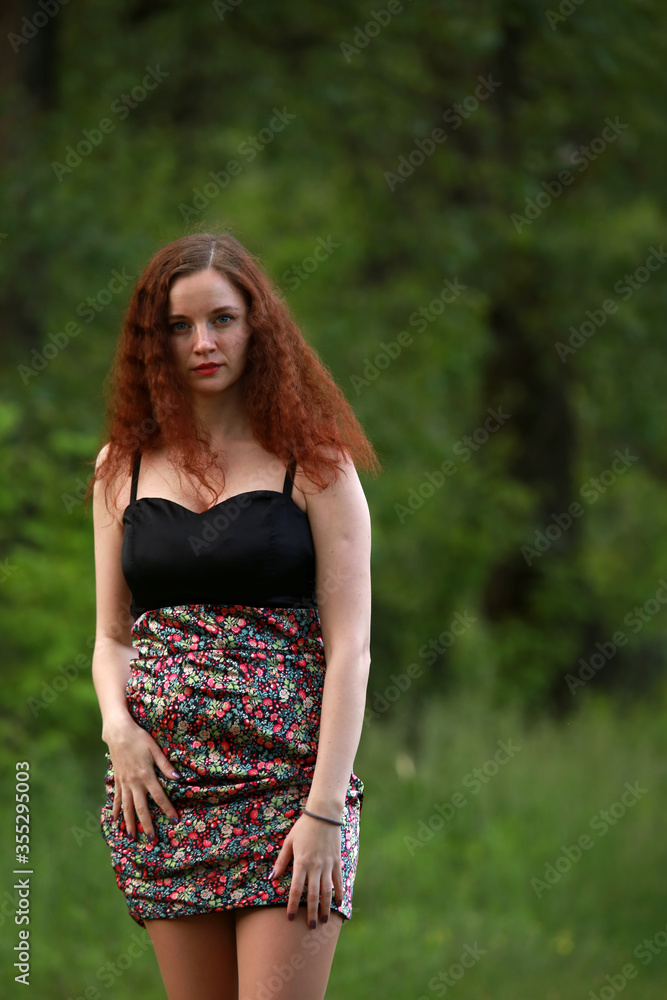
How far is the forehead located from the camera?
97.6 inches

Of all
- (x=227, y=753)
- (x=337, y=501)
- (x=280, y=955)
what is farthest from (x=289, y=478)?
(x=280, y=955)

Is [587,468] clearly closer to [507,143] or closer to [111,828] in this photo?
[507,143]

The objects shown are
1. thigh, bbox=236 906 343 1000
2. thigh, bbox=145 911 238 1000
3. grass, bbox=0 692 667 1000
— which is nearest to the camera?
thigh, bbox=236 906 343 1000

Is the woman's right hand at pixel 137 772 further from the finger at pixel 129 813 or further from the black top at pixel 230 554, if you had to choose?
the black top at pixel 230 554

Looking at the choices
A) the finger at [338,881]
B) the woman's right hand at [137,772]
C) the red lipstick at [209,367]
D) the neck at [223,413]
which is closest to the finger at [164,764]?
the woman's right hand at [137,772]

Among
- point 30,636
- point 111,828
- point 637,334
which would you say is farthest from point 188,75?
point 111,828

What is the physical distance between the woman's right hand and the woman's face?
0.74 m

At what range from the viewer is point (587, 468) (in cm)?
1265

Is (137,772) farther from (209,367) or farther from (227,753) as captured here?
(209,367)

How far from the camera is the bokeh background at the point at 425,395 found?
5562 mm

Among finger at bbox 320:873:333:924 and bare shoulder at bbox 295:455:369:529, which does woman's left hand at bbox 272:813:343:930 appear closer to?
finger at bbox 320:873:333:924

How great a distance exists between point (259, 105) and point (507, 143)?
2.06 meters

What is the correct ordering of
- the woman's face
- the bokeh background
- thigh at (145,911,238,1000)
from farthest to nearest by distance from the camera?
the bokeh background, the woman's face, thigh at (145,911,238,1000)

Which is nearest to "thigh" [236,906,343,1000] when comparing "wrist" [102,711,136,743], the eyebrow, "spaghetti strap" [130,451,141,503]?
"wrist" [102,711,136,743]
